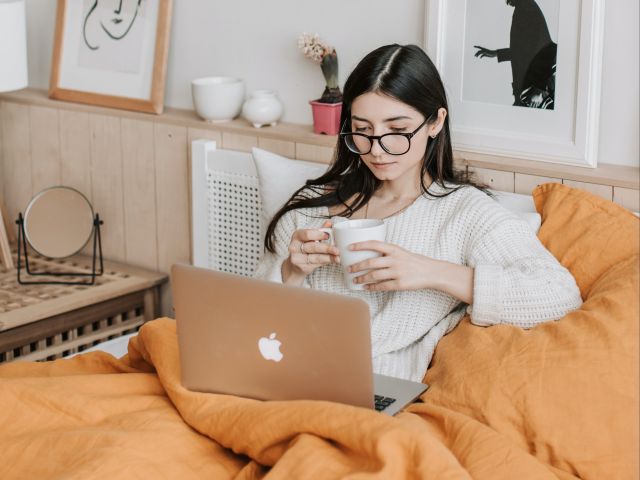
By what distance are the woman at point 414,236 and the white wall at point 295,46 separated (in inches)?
13.1

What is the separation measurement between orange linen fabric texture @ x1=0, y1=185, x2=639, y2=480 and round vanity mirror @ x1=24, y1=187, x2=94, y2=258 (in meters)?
1.10

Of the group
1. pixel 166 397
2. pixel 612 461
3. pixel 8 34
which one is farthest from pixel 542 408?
pixel 8 34

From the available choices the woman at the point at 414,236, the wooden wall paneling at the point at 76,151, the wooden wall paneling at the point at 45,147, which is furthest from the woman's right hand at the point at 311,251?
the wooden wall paneling at the point at 45,147

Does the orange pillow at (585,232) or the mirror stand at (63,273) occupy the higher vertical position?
the orange pillow at (585,232)

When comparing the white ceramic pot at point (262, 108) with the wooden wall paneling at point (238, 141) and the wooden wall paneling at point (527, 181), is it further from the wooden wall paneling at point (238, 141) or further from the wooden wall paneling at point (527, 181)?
the wooden wall paneling at point (527, 181)

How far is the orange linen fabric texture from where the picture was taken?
4.68ft

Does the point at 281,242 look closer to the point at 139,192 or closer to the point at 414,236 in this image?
the point at 414,236

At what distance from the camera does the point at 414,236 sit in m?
1.95

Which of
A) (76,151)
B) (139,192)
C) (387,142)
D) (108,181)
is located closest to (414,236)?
(387,142)

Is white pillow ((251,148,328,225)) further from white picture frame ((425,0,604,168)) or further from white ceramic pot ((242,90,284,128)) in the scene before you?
white picture frame ((425,0,604,168))

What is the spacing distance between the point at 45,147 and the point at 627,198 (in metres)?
1.79

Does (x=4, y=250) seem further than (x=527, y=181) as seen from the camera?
Yes

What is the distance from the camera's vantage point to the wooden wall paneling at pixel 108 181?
111 inches

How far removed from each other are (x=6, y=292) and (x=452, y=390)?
56.8 inches
